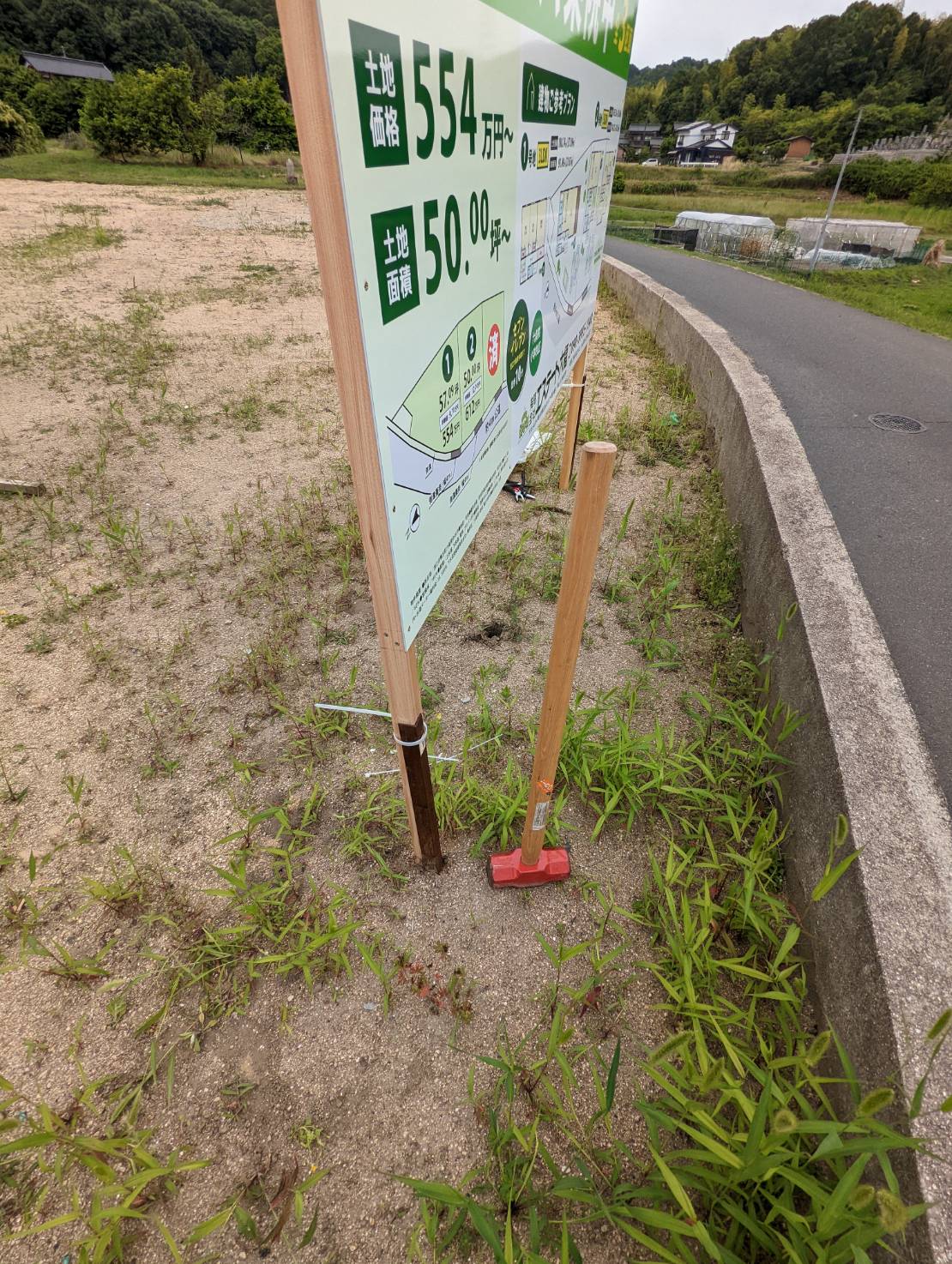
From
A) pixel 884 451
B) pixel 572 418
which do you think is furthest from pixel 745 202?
pixel 572 418

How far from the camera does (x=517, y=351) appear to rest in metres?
1.76

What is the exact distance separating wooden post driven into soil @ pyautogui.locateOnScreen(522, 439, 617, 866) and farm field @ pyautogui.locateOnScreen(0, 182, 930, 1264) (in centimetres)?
37

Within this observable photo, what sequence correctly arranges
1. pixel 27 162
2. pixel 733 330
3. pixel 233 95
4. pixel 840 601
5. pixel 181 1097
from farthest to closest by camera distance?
pixel 233 95
pixel 27 162
pixel 733 330
pixel 840 601
pixel 181 1097

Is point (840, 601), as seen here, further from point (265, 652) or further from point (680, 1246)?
point (265, 652)

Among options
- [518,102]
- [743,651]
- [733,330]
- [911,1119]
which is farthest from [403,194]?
[733,330]

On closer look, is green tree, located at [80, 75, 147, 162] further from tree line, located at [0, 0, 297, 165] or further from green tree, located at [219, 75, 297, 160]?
green tree, located at [219, 75, 297, 160]

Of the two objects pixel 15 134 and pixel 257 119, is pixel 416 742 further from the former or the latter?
pixel 257 119

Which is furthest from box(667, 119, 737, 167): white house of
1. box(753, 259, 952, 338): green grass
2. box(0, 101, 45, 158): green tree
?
box(753, 259, 952, 338): green grass

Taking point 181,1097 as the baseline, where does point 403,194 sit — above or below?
above

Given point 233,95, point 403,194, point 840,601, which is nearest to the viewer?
point 403,194

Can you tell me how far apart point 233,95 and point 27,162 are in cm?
1899

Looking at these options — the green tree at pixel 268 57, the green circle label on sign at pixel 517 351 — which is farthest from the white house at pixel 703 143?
the green circle label on sign at pixel 517 351

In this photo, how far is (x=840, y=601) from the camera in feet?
6.89

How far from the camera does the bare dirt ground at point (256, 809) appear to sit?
1.41 meters
